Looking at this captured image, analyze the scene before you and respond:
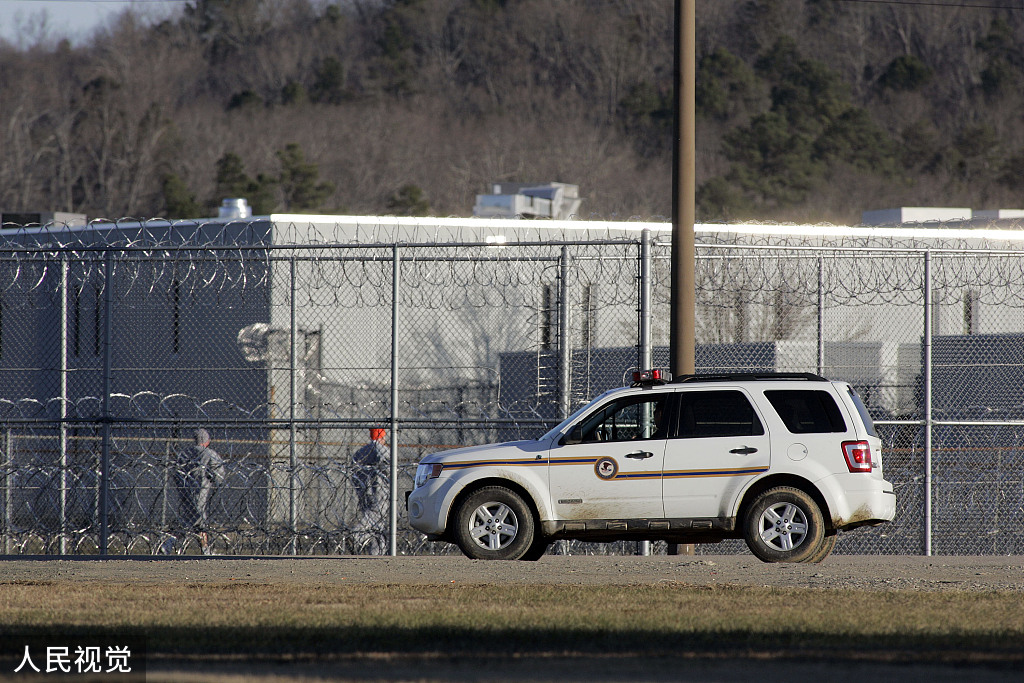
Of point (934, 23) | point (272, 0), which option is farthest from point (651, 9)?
point (272, 0)

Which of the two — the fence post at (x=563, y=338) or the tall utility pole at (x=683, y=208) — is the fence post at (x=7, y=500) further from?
the tall utility pole at (x=683, y=208)

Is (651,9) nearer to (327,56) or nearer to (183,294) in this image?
(327,56)

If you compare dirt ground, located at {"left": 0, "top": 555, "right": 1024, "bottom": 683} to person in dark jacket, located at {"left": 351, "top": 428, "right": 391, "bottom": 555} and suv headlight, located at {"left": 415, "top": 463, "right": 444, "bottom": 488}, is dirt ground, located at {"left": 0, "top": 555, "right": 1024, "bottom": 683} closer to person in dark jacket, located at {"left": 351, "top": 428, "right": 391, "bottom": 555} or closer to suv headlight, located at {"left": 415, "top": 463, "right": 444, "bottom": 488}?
suv headlight, located at {"left": 415, "top": 463, "right": 444, "bottom": 488}

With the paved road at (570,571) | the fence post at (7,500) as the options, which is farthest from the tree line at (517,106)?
the paved road at (570,571)

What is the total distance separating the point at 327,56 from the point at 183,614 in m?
96.2

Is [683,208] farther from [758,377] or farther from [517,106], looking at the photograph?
[517,106]

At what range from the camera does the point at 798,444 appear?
11656 mm

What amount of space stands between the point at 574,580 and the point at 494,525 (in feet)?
4.48

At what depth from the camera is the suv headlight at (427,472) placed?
12.1 meters

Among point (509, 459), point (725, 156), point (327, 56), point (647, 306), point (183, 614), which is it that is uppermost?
point (327, 56)

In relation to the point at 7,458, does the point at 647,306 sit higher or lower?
higher

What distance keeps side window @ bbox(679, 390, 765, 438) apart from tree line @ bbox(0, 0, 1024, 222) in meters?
52.1

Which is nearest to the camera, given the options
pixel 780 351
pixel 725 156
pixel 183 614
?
pixel 183 614

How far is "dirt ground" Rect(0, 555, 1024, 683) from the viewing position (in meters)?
6.88
